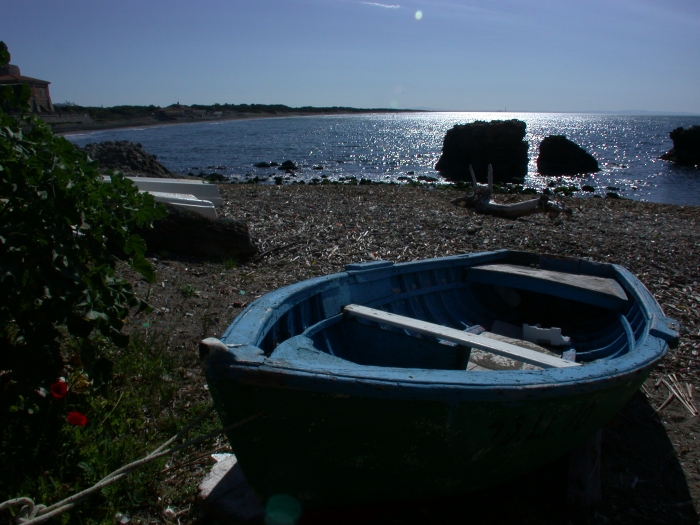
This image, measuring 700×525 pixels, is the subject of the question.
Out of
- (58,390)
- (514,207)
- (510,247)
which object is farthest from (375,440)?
(514,207)

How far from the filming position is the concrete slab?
3.26 m

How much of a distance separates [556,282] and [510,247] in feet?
15.9

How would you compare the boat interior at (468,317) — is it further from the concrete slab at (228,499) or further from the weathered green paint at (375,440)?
the concrete slab at (228,499)

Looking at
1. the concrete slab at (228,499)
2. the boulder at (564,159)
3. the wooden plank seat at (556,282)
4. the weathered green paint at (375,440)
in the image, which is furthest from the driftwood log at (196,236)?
the boulder at (564,159)

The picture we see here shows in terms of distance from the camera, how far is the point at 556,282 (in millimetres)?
5668

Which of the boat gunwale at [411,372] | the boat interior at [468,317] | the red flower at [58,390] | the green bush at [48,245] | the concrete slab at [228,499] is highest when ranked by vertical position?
the green bush at [48,245]

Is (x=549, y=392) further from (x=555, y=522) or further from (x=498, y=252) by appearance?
(x=498, y=252)

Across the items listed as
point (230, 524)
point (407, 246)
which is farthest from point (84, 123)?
point (230, 524)

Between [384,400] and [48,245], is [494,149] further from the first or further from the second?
[48,245]

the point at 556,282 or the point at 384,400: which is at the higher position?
the point at 384,400

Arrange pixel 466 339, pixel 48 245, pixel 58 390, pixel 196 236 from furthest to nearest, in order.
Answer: pixel 196 236 < pixel 466 339 < pixel 58 390 < pixel 48 245

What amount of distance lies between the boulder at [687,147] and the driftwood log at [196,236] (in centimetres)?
5577

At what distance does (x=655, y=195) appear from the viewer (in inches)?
1244

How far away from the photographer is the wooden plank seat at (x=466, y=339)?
143 inches
